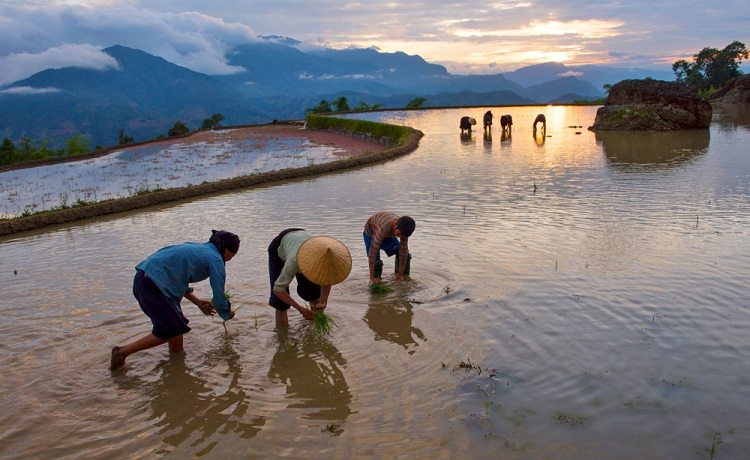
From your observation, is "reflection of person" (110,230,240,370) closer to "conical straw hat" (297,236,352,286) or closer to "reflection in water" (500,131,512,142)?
"conical straw hat" (297,236,352,286)

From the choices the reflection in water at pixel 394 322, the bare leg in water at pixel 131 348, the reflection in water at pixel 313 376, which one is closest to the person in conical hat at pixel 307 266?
the reflection in water at pixel 313 376

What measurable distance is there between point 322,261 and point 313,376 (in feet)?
2.87

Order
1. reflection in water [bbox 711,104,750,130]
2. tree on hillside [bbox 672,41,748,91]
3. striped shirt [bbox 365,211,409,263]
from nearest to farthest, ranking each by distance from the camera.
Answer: striped shirt [bbox 365,211,409,263]
reflection in water [bbox 711,104,750,130]
tree on hillside [bbox 672,41,748,91]

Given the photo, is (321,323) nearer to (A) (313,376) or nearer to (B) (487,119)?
(A) (313,376)

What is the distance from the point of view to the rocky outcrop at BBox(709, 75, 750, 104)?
37375mm

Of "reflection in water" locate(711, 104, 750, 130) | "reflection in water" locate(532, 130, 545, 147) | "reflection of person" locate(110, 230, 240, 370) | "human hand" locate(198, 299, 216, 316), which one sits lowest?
"human hand" locate(198, 299, 216, 316)

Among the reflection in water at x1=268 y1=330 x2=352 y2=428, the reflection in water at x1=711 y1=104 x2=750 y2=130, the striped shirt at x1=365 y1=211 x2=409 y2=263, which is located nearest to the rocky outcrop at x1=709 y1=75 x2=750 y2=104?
the reflection in water at x1=711 y1=104 x2=750 y2=130

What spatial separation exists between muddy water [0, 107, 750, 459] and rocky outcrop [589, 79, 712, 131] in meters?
15.1

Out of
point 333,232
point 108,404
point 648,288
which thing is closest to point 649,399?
point 648,288

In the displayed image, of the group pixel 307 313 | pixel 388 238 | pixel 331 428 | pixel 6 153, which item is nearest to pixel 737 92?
pixel 388 238

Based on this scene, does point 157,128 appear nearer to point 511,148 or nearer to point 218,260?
point 511,148

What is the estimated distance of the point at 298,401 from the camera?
155 inches

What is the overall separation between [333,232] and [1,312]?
418 centimetres

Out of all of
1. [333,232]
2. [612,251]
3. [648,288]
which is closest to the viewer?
[648,288]
